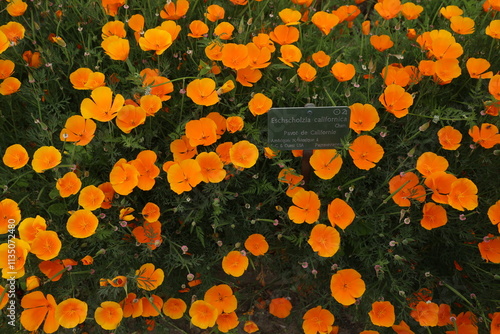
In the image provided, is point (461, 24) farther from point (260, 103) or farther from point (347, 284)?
point (347, 284)

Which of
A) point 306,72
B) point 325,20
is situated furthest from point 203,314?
point 325,20

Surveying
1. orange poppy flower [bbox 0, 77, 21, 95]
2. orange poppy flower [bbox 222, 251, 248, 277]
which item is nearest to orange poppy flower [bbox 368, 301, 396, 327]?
orange poppy flower [bbox 222, 251, 248, 277]

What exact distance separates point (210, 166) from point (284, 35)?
2.39ft

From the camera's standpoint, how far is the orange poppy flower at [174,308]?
5.31 ft

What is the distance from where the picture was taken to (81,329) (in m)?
1.78

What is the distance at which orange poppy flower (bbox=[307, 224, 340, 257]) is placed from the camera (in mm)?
1451

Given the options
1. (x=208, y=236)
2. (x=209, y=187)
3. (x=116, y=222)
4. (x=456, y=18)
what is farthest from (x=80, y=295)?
(x=456, y=18)

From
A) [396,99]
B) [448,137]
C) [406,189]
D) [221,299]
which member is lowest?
[221,299]

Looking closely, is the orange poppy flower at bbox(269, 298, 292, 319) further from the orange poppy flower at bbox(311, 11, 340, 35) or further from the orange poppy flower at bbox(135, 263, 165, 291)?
the orange poppy flower at bbox(311, 11, 340, 35)

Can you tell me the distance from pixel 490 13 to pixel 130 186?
1842mm

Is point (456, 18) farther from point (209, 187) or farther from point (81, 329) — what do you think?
point (81, 329)

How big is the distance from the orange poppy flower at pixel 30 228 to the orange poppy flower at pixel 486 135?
5.23ft

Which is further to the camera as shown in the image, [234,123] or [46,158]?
[234,123]

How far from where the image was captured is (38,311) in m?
1.46
